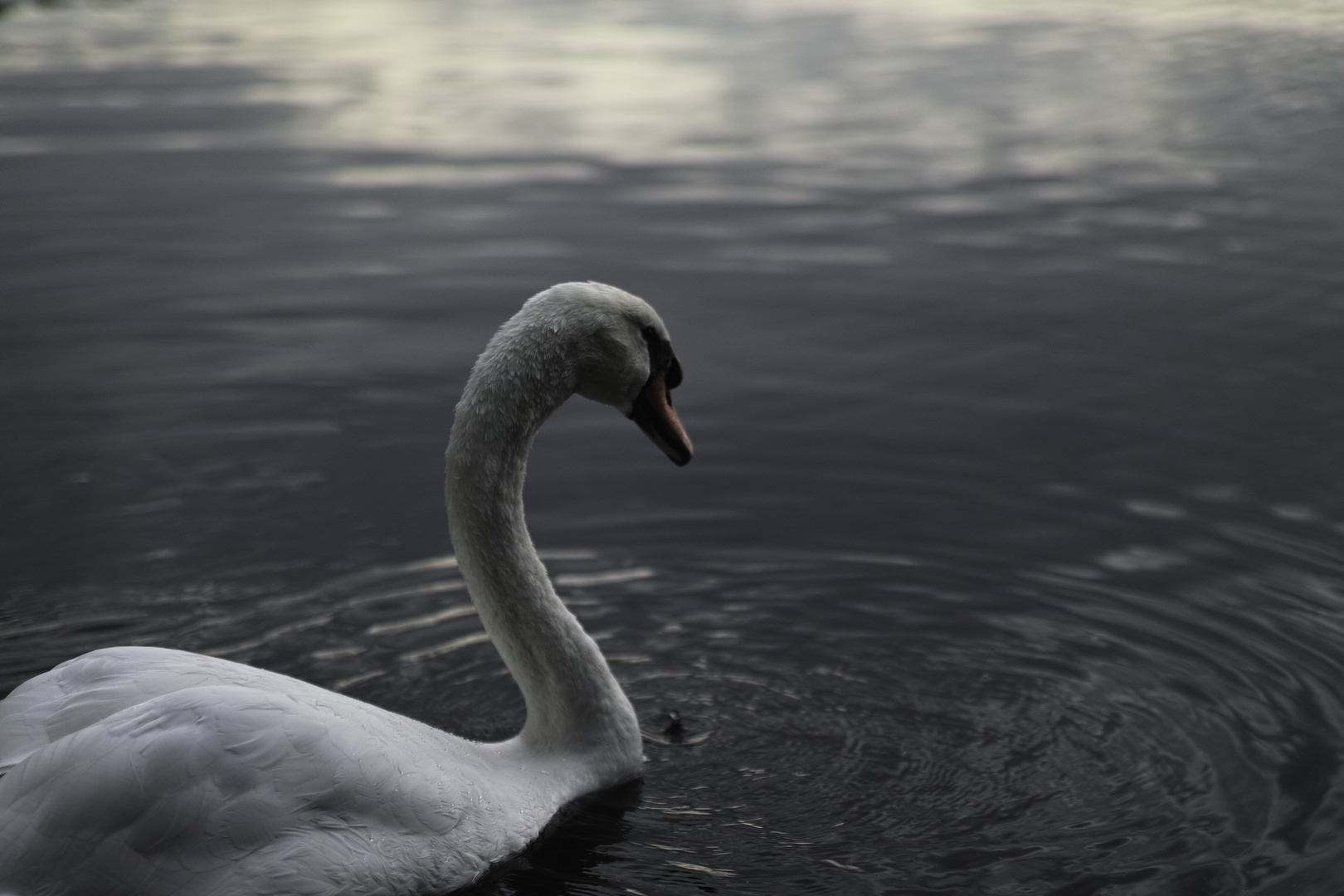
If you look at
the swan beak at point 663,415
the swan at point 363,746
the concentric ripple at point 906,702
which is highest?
the swan beak at point 663,415

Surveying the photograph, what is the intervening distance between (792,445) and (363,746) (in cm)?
411

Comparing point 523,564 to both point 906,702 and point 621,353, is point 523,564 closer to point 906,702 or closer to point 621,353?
point 621,353

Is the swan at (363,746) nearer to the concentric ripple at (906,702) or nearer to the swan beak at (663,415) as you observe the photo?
the swan beak at (663,415)

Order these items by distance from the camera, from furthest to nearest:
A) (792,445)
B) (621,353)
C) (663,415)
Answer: (792,445) < (663,415) < (621,353)

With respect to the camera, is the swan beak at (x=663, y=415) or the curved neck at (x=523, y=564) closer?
the curved neck at (x=523, y=564)

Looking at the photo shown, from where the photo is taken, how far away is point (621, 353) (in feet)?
17.5

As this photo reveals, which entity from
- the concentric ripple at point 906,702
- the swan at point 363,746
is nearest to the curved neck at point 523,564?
the swan at point 363,746

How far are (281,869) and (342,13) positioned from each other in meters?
21.8

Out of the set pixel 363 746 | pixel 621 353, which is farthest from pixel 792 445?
pixel 363 746

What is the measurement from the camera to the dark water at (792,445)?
5.15m

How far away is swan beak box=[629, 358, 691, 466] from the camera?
5543 millimetres

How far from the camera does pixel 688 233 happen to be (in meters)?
11.4

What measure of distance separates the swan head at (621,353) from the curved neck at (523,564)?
87mm

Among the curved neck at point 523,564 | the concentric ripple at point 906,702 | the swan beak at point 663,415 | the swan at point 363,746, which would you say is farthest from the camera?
the swan beak at point 663,415
